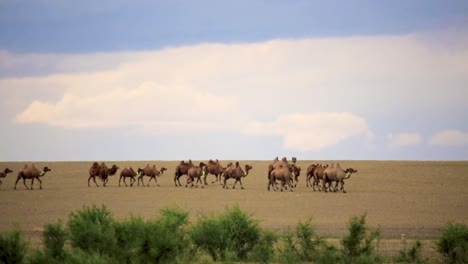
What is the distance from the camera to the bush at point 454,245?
23906 millimetres

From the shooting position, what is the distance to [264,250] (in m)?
23.5

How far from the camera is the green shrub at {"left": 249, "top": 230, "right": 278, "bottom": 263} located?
2325 cm

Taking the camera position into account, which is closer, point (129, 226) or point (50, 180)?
point (129, 226)

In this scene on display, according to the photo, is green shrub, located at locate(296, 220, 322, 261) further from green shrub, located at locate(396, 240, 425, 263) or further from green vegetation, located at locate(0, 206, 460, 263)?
green shrub, located at locate(396, 240, 425, 263)

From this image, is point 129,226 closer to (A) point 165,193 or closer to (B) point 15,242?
(B) point 15,242

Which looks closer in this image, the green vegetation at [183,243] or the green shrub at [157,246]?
the green vegetation at [183,243]

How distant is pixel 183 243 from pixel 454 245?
689 cm

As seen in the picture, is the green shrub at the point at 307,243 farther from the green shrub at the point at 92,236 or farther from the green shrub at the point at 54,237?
the green shrub at the point at 54,237

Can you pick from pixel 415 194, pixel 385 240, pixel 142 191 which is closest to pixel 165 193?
pixel 142 191

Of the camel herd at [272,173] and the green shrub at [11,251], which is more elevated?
the camel herd at [272,173]

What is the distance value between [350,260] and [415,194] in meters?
23.1

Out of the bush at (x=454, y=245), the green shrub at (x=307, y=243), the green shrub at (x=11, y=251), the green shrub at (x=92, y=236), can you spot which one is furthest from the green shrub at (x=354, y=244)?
the green shrub at (x=11, y=251)

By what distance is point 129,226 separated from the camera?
2167cm

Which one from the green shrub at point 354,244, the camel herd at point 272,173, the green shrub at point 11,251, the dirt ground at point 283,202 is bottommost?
the green shrub at point 11,251
